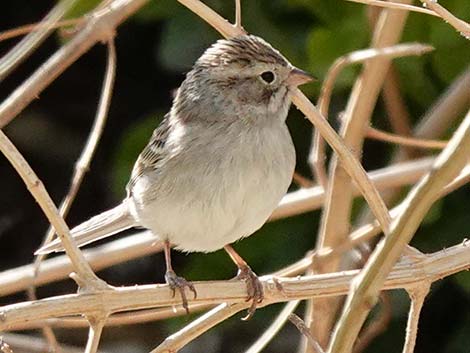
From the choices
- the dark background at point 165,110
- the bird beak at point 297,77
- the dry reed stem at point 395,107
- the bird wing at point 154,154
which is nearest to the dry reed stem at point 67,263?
the bird wing at point 154,154

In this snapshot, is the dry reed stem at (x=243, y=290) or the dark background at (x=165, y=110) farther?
the dark background at (x=165, y=110)

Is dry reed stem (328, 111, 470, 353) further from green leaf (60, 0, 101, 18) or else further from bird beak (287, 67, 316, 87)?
green leaf (60, 0, 101, 18)

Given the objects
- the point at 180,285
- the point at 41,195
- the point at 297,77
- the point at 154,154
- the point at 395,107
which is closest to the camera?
the point at 41,195

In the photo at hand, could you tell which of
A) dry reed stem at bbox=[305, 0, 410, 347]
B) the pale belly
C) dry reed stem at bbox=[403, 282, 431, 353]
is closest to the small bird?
the pale belly

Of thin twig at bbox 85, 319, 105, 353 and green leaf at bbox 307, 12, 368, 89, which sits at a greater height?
green leaf at bbox 307, 12, 368, 89

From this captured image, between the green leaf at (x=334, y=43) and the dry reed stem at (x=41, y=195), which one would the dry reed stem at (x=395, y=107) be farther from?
the dry reed stem at (x=41, y=195)

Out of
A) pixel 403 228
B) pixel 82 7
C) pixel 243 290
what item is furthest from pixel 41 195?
pixel 82 7

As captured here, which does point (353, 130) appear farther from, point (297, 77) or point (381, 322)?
point (381, 322)
